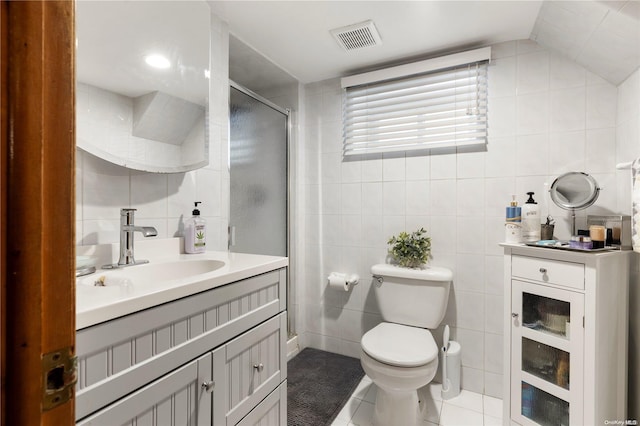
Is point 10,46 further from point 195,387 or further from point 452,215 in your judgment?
point 452,215

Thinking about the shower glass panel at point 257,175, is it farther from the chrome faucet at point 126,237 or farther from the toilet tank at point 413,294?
the toilet tank at point 413,294

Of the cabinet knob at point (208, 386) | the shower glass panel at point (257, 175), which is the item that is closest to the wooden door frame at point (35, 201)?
the cabinet knob at point (208, 386)

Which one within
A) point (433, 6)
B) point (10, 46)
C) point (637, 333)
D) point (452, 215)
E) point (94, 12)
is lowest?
point (637, 333)

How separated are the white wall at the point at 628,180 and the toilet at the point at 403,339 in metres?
0.77

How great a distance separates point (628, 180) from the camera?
146 centimetres

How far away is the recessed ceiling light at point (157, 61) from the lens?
48.5 inches

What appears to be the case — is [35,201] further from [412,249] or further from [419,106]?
[419,106]

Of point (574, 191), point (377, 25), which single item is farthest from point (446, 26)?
point (574, 191)

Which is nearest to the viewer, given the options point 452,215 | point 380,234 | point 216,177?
point 216,177

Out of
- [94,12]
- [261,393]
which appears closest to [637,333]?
[261,393]

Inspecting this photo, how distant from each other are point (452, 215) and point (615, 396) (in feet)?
3.56

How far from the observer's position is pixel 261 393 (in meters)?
1.08

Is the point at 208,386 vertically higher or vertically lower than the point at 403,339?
higher

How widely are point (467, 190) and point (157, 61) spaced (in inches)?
69.7
